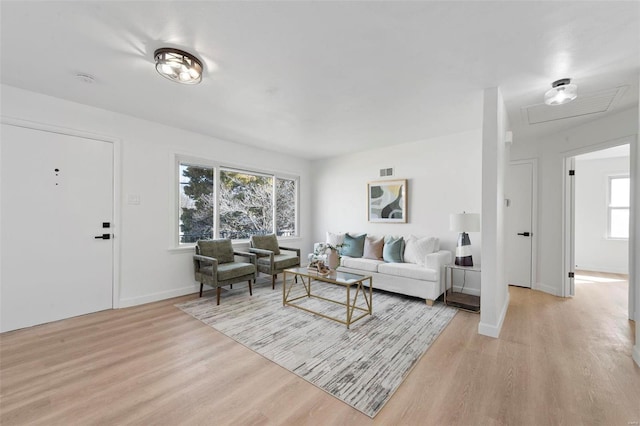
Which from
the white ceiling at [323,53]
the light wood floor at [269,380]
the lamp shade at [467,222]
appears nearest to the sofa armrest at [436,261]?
the lamp shade at [467,222]

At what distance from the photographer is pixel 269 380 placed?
195cm

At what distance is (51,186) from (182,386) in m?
2.70

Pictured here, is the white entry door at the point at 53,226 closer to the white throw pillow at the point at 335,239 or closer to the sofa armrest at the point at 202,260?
the sofa armrest at the point at 202,260

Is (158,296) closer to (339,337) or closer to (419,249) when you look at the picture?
(339,337)

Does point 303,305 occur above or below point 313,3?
below

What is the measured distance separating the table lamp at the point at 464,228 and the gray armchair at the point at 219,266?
290cm

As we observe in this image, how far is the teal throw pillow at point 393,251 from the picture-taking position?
4.14 metres

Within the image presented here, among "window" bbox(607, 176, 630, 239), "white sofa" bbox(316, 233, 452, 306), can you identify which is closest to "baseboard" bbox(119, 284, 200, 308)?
"white sofa" bbox(316, 233, 452, 306)

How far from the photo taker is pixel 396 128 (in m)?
3.84

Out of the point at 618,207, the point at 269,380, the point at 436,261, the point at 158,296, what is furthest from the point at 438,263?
the point at 618,207

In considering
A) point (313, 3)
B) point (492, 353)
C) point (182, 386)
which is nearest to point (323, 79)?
point (313, 3)

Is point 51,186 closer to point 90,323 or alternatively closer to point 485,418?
point 90,323

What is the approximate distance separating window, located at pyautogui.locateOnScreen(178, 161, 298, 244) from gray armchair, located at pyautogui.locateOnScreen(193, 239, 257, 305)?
361 millimetres

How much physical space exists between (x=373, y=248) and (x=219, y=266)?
2.45 m
